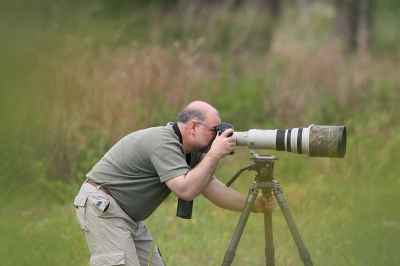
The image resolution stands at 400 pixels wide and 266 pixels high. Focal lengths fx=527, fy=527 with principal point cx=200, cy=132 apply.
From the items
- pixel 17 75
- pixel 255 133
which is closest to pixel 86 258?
pixel 255 133

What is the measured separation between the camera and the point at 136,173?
2863 millimetres

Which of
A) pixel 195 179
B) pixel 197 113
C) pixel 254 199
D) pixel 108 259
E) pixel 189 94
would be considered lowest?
pixel 108 259

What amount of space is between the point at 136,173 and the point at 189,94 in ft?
16.6

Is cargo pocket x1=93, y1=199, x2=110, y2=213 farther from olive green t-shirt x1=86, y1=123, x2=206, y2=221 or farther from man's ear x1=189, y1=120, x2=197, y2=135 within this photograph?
man's ear x1=189, y1=120, x2=197, y2=135

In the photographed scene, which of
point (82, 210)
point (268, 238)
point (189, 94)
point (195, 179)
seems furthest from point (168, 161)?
point (189, 94)

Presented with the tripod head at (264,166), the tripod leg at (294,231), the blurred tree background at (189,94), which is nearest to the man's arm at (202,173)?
the tripod head at (264,166)

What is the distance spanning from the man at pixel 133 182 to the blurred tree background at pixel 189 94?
20cm

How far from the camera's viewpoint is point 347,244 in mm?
2543

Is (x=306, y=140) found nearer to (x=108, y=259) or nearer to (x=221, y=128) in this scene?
(x=221, y=128)

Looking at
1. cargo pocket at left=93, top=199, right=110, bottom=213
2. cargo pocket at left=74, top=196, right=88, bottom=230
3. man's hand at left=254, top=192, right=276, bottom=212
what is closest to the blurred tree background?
cargo pocket at left=74, top=196, right=88, bottom=230

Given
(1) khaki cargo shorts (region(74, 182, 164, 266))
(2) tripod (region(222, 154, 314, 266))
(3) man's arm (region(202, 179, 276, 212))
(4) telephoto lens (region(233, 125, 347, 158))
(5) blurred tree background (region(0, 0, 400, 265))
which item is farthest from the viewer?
(3) man's arm (region(202, 179, 276, 212))

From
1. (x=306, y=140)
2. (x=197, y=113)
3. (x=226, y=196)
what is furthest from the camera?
(x=226, y=196)

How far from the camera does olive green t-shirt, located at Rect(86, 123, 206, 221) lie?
110 inches

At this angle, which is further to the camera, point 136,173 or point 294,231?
point 136,173
